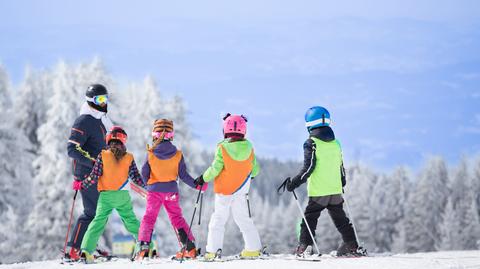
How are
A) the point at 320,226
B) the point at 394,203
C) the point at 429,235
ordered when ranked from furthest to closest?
the point at 394,203 → the point at 429,235 → the point at 320,226

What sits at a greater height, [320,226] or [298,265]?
[320,226]

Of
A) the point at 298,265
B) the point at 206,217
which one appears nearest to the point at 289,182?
the point at 298,265

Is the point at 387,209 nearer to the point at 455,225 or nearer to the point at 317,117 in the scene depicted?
the point at 455,225

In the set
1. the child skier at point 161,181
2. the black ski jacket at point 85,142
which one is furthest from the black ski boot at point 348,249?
the black ski jacket at point 85,142

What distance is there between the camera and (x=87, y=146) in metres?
10.9

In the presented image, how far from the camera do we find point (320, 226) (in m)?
60.2

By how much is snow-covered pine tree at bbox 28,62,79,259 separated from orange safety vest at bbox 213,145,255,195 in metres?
21.8

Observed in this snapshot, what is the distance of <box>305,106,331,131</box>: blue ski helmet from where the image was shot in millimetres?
10461

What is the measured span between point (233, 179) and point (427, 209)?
67.5 meters

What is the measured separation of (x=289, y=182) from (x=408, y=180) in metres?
85.2

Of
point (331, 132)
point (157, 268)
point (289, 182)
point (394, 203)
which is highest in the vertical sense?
point (394, 203)

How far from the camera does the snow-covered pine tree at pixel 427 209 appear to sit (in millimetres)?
69075

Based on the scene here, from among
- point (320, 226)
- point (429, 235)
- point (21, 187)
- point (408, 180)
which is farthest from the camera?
point (408, 180)

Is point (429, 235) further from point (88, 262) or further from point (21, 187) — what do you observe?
point (88, 262)
